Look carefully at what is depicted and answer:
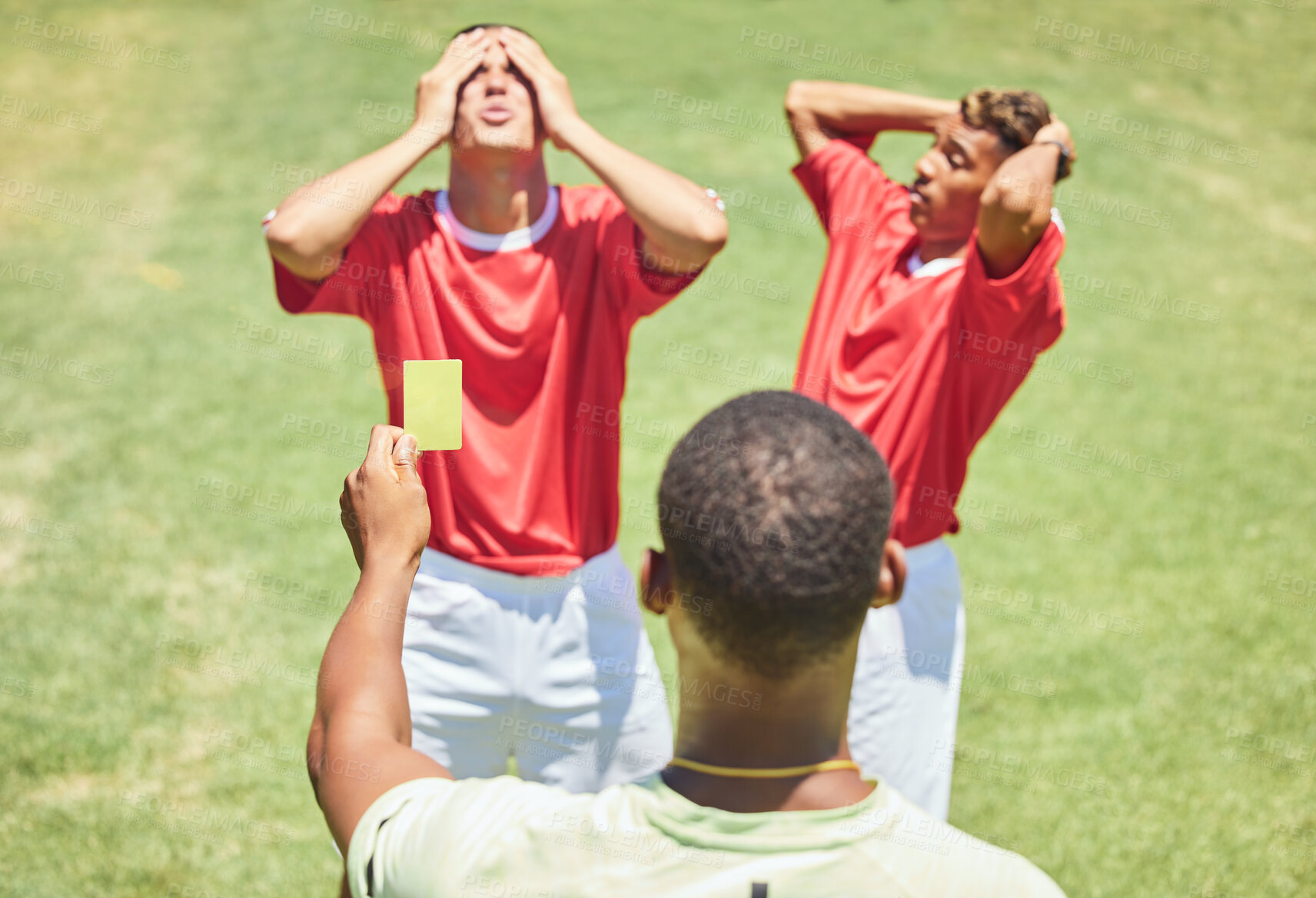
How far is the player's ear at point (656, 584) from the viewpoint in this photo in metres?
1.65

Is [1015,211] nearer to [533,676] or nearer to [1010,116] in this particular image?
[1010,116]

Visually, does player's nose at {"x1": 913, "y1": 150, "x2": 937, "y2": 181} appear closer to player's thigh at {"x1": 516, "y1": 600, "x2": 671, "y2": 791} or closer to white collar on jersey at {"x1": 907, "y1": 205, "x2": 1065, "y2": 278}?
white collar on jersey at {"x1": 907, "y1": 205, "x2": 1065, "y2": 278}

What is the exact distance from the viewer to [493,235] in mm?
3107

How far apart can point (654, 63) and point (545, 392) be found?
11144 mm

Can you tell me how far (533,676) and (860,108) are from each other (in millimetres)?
2205

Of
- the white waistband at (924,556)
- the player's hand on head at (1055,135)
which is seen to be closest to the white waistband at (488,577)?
the white waistband at (924,556)

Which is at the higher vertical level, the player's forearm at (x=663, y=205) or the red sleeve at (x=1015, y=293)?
the player's forearm at (x=663, y=205)

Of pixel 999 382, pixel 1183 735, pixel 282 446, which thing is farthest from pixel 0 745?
pixel 1183 735

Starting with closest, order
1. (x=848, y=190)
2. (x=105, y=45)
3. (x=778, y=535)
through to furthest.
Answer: (x=778, y=535) < (x=848, y=190) < (x=105, y=45)

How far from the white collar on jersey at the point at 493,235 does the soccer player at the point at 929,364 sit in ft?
3.03

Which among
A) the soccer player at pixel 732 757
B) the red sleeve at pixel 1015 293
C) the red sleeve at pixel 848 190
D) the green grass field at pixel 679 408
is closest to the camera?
the soccer player at pixel 732 757

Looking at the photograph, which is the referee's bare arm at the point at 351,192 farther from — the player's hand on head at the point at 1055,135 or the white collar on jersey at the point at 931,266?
the player's hand on head at the point at 1055,135

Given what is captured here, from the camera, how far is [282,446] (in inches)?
263

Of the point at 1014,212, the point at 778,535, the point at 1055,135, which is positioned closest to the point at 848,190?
the point at 1055,135
